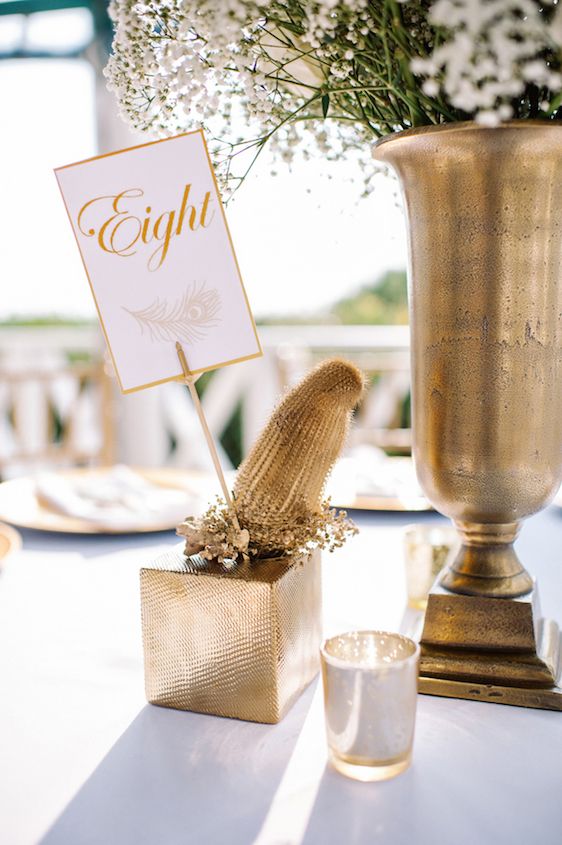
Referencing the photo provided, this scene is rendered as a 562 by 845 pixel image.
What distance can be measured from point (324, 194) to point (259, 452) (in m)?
0.36

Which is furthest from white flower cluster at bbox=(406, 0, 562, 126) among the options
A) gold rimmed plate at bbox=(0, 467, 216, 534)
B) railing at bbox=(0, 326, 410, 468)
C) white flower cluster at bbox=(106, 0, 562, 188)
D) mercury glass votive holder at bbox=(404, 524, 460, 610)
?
railing at bbox=(0, 326, 410, 468)

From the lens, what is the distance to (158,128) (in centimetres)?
79

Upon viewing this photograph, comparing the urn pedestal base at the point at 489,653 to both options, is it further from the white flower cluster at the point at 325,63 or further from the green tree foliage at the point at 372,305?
the green tree foliage at the point at 372,305

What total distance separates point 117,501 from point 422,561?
616 millimetres

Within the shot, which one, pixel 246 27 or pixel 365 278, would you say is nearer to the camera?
pixel 246 27

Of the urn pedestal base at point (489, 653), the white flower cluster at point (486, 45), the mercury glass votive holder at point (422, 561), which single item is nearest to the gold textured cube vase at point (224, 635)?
the urn pedestal base at point (489, 653)

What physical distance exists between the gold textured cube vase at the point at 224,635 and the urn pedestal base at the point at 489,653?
0.13 metres

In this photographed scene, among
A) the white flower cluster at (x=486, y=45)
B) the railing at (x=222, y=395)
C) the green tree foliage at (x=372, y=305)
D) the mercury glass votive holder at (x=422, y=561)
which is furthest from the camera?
the green tree foliage at (x=372, y=305)

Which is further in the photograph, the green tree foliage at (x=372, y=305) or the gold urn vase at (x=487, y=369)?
the green tree foliage at (x=372, y=305)

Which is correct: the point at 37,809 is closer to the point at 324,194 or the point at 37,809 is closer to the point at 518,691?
the point at 518,691

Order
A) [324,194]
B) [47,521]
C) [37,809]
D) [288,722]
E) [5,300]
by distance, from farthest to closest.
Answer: [5,300] → [47,521] → [324,194] → [288,722] → [37,809]

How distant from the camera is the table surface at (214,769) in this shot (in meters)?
0.49

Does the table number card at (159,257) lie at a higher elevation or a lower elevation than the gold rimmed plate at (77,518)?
higher

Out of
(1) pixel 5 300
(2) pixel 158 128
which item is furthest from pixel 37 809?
(1) pixel 5 300
